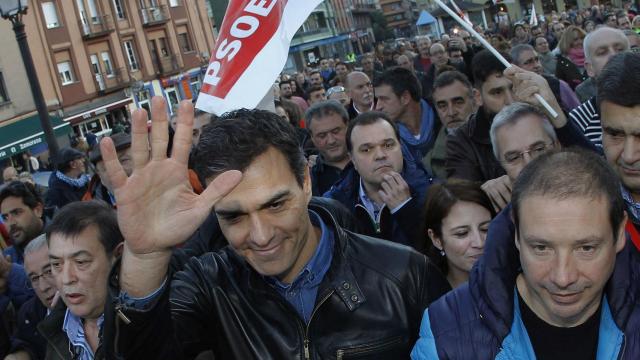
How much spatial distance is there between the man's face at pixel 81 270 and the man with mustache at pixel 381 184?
1.32 metres

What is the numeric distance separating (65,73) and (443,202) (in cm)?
3374

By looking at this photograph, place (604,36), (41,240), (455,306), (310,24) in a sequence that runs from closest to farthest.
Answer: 1. (455,306)
2. (41,240)
3. (604,36)
4. (310,24)

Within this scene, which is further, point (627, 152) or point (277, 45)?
point (277, 45)

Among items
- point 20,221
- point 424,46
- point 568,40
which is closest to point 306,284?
point 20,221

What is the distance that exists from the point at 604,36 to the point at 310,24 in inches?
2373

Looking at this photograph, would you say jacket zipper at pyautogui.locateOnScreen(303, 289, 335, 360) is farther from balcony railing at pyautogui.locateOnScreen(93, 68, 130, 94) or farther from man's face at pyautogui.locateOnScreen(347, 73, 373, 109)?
balcony railing at pyautogui.locateOnScreen(93, 68, 130, 94)

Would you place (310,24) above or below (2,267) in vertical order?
above

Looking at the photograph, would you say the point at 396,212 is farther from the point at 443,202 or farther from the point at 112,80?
the point at 112,80

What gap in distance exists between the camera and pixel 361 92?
7.32 m

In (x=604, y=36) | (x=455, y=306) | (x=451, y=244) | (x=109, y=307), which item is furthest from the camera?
(x=604, y=36)

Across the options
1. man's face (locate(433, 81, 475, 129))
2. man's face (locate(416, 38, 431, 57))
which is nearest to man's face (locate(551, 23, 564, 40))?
man's face (locate(416, 38, 431, 57))

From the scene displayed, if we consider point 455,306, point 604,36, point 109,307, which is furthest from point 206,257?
point 604,36

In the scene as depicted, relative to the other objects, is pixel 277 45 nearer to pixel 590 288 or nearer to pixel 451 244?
pixel 451 244

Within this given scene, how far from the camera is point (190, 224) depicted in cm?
190
